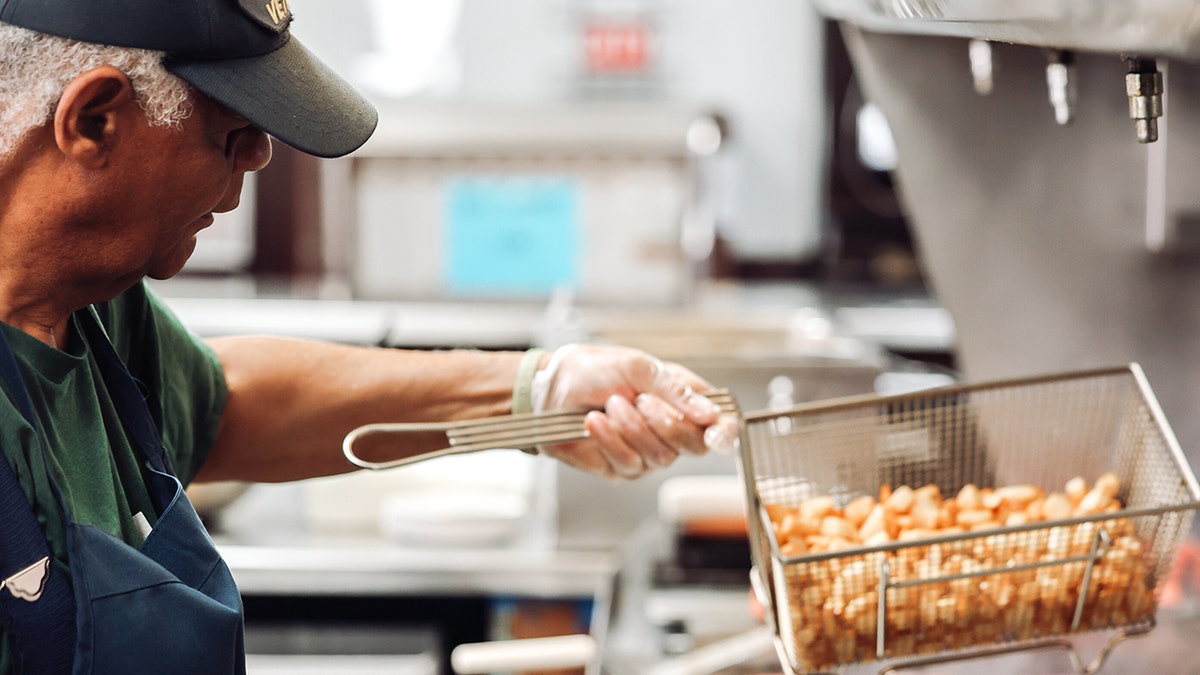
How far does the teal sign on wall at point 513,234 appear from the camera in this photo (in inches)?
195

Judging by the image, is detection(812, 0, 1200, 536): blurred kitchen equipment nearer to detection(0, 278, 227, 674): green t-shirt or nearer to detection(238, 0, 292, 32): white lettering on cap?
detection(238, 0, 292, 32): white lettering on cap

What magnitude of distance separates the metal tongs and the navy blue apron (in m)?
0.19

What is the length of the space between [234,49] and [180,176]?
0.13 meters

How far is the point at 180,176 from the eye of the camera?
1.17m

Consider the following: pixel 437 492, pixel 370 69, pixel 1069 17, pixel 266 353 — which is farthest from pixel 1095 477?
pixel 370 69

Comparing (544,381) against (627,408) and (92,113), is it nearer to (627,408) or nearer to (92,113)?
(627,408)

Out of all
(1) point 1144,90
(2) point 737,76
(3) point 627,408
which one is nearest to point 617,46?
(2) point 737,76

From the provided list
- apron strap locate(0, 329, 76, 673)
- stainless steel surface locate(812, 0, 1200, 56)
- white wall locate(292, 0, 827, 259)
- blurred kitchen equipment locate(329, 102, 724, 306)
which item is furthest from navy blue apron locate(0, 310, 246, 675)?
white wall locate(292, 0, 827, 259)

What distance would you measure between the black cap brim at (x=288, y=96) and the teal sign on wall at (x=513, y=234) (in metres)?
3.66

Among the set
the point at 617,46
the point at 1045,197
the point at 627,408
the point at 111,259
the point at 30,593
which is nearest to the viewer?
the point at 30,593

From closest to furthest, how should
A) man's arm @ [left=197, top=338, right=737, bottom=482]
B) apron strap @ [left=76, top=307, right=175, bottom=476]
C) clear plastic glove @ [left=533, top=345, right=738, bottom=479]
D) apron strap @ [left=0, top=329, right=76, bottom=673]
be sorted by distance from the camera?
apron strap @ [left=0, top=329, right=76, bottom=673], apron strap @ [left=76, top=307, right=175, bottom=476], clear plastic glove @ [left=533, top=345, right=738, bottom=479], man's arm @ [left=197, top=338, right=737, bottom=482]

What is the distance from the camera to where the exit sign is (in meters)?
7.54

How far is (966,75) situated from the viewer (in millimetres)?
1988

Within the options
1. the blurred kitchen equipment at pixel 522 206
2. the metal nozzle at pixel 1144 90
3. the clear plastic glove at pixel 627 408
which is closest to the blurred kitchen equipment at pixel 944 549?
the clear plastic glove at pixel 627 408
